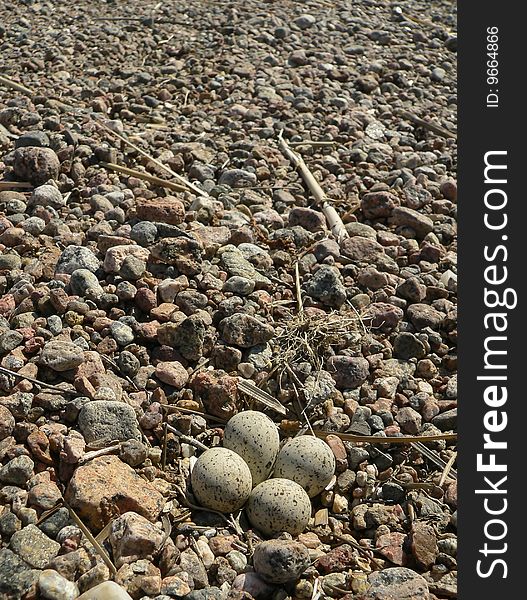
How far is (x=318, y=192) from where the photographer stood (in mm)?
4371

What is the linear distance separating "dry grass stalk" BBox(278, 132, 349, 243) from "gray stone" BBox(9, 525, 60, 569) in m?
2.27

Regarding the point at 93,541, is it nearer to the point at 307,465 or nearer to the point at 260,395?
the point at 307,465

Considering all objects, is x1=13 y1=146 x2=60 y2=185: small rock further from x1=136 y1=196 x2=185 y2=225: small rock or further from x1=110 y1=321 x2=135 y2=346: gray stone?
x1=110 y1=321 x2=135 y2=346: gray stone

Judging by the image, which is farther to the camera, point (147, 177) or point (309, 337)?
point (147, 177)

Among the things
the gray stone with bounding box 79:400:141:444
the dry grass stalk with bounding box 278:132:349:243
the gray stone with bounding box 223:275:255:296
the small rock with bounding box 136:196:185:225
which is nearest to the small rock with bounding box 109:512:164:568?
the gray stone with bounding box 79:400:141:444

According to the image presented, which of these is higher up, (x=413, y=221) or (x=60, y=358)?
(x=413, y=221)

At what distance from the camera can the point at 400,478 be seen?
288cm

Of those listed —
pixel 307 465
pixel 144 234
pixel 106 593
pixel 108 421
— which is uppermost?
pixel 144 234

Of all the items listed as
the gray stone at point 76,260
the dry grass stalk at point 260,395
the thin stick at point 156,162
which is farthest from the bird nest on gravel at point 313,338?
the thin stick at point 156,162

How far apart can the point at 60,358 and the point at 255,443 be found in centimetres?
81

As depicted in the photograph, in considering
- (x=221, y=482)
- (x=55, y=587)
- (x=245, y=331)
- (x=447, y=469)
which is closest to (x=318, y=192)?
(x=245, y=331)

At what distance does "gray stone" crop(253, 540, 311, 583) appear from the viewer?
229 cm

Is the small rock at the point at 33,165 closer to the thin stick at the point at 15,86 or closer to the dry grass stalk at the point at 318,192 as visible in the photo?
the thin stick at the point at 15,86

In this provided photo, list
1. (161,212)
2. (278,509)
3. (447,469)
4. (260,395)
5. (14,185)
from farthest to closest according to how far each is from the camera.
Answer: (14,185)
(161,212)
(260,395)
(447,469)
(278,509)
